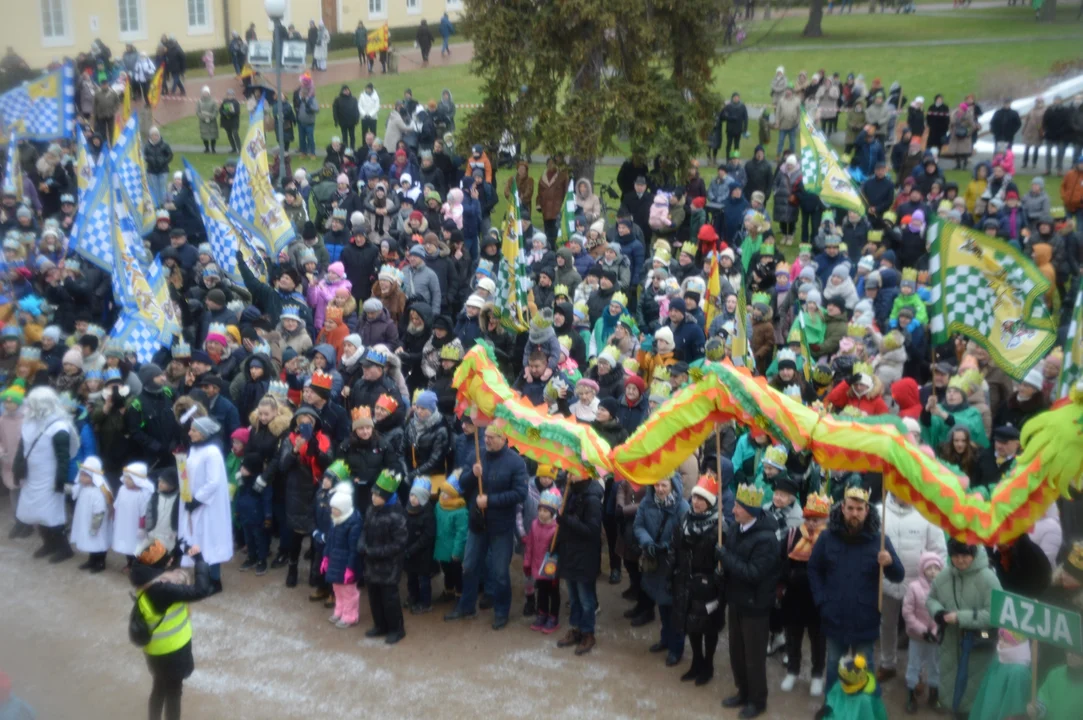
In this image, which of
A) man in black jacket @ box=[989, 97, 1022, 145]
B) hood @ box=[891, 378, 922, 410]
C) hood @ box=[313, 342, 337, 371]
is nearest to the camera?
hood @ box=[891, 378, 922, 410]

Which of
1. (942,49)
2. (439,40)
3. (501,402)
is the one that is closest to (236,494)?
(501,402)

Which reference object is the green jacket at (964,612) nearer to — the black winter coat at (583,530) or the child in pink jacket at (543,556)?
the black winter coat at (583,530)

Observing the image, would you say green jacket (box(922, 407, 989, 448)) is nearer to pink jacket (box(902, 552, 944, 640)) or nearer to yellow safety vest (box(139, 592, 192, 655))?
pink jacket (box(902, 552, 944, 640))

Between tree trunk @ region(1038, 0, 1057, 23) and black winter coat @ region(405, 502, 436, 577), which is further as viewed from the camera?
tree trunk @ region(1038, 0, 1057, 23)

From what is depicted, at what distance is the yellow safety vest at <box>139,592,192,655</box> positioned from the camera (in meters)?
7.37

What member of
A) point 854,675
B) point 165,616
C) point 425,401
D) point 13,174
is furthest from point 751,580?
point 13,174

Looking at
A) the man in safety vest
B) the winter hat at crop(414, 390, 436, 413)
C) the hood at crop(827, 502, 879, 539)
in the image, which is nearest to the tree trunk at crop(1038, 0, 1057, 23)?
the winter hat at crop(414, 390, 436, 413)

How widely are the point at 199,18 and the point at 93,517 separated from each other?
17.8m

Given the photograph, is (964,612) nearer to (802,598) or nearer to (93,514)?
(802,598)

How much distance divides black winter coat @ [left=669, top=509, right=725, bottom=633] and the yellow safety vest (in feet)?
11.0

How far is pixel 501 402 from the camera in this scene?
319 inches

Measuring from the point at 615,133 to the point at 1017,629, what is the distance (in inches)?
540

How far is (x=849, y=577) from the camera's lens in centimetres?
771

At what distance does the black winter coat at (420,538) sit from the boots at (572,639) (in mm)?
1229
